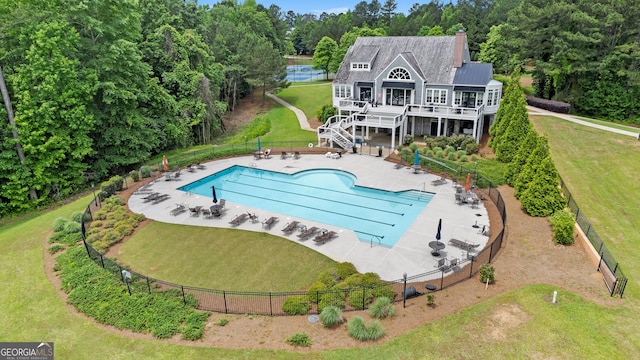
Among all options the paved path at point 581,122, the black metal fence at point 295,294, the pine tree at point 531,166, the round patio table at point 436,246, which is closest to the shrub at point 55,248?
the black metal fence at point 295,294

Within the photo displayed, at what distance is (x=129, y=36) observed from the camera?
34656 mm

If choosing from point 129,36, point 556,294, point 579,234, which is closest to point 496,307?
point 556,294

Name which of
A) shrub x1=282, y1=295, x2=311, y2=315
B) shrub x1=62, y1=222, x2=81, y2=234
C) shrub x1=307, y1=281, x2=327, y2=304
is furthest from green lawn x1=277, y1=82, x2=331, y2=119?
shrub x1=282, y1=295, x2=311, y2=315

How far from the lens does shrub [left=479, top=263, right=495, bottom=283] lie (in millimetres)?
16594

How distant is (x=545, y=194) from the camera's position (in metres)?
23.0

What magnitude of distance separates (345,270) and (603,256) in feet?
39.7

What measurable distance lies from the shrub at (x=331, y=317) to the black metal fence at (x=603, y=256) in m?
11.4

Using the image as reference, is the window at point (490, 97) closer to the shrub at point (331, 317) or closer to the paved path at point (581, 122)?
the paved path at point (581, 122)

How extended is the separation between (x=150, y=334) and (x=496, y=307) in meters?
13.4

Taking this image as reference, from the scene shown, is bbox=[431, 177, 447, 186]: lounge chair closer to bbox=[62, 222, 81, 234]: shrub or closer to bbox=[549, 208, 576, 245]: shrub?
bbox=[549, 208, 576, 245]: shrub

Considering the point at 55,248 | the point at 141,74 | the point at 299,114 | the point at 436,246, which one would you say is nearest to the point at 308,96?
the point at 299,114

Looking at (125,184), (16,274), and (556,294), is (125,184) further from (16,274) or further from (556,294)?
(556,294)

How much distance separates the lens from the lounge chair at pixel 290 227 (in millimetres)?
22156

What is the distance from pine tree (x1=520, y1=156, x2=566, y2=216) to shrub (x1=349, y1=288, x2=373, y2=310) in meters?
13.2
